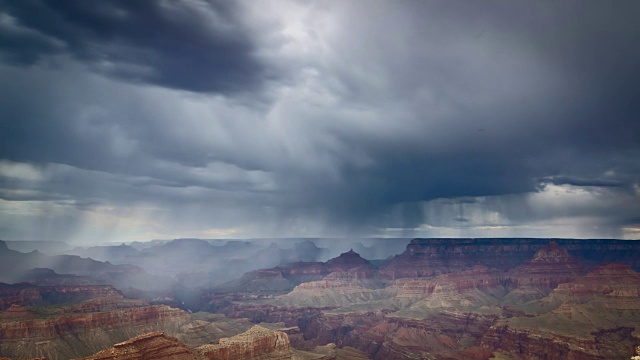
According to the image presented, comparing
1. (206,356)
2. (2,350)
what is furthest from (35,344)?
(206,356)

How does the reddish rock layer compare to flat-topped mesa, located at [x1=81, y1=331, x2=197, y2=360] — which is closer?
flat-topped mesa, located at [x1=81, y1=331, x2=197, y2=360]

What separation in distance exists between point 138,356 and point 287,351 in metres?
60.4

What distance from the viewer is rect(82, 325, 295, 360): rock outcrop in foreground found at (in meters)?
102

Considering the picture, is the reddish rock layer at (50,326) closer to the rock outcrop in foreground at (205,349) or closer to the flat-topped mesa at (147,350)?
the rock outcrop in foreground at (205,349)

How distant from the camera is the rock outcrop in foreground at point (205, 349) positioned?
10250 cm

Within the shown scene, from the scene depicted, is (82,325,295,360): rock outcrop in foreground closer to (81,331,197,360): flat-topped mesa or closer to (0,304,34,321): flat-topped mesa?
(81,331,197,360): flat-topped mesa

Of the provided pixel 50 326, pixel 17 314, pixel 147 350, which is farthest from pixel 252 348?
pixel 17 314

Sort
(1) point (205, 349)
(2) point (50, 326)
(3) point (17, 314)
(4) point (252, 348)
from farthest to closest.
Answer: (3) point (17, 314) → (2) point (50, 326) → (4) point (252, 348) → (1) point (205, 349)

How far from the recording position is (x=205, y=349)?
126688 millimetres

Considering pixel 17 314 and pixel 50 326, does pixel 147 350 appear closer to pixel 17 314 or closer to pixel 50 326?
pixel 50 326

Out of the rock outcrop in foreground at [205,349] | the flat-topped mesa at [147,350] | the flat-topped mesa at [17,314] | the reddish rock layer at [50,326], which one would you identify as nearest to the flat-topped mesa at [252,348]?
the rock outcrop in foreground at [205,349]

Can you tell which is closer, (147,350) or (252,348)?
(147,350)

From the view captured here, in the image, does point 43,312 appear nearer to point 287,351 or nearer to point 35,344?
point 35,344

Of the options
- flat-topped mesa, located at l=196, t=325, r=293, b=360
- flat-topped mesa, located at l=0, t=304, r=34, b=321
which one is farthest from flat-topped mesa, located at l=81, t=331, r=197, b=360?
flat-topped mesa, located at l=0, t=304, r=34, b=321
